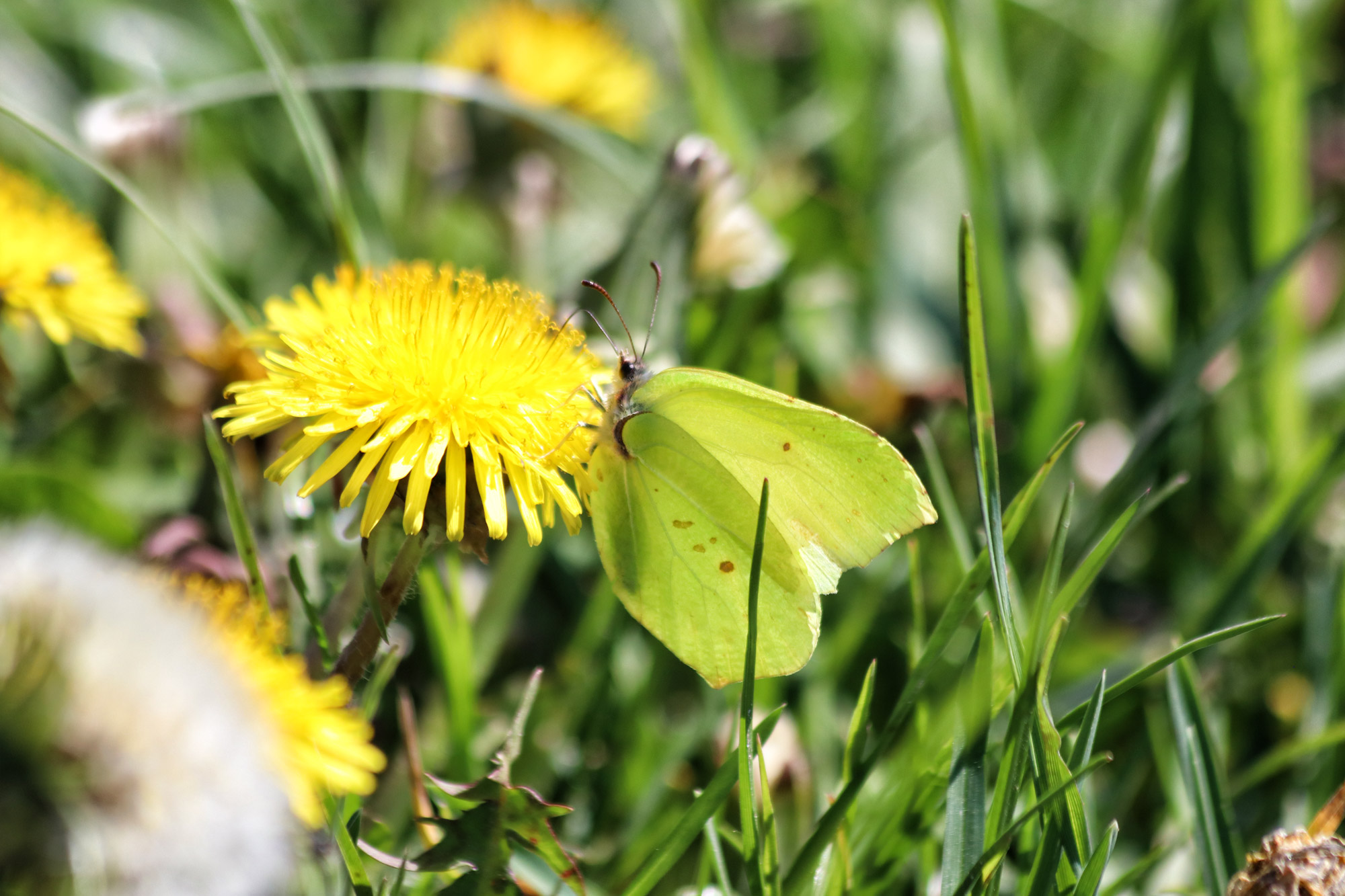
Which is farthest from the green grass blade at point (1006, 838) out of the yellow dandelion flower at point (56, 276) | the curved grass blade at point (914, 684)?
the yellow dandelion flower at point (56, 276)

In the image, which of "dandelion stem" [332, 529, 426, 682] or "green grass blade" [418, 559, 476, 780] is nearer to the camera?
"dandelion stem" [332, 529, 426, 682]

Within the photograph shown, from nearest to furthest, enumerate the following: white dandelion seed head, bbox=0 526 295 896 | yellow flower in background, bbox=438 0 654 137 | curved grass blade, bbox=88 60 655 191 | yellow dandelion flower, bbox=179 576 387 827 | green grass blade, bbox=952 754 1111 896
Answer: white dandelion seed head, bbox=0 526 295 896
yellow dandelion flower, bbox=179 576 387 827
green grass blade, bbox=952 754 1111 896
curved grass blade, bbox=88 60 655 191
yellow flower in background, bbox=438 0 654 137

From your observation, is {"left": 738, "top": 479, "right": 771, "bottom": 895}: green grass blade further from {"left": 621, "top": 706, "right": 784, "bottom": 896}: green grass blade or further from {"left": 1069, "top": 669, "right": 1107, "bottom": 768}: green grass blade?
{"left": 1069, "top": 669, "right": 1107, "bottom": 768}: green grass blade

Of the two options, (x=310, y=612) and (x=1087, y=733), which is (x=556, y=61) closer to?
(x=310, y=612)

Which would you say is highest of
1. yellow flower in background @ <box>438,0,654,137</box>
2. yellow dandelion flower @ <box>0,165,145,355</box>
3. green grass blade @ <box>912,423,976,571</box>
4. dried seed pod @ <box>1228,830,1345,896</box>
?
yellow flower in background @ <box>438,0,654,137</box>

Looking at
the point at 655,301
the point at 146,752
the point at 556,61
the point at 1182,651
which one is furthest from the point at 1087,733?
the point at 556,61

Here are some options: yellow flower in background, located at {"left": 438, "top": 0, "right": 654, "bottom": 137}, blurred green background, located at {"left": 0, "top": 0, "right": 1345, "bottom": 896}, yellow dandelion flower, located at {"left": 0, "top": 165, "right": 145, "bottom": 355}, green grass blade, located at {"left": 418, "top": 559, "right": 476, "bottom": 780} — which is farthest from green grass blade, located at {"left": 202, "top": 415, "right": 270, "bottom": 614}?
yellow flower in background, located at {"left": 438, "top": 0, "right": 654, "bottom": 137}

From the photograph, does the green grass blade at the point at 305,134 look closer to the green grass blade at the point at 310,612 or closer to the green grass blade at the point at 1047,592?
the green grass blade at the point at 310,612
